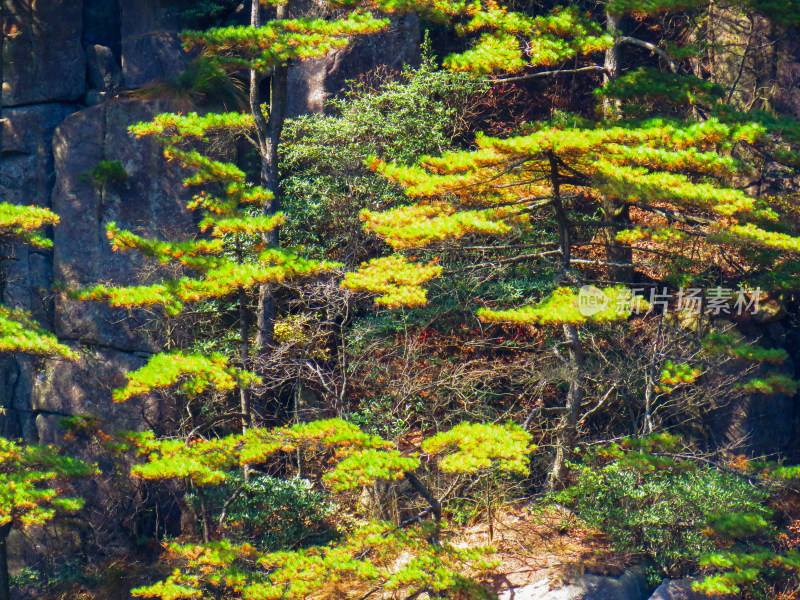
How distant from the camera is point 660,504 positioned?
8.42 meters

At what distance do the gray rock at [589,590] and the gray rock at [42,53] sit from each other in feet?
36.0

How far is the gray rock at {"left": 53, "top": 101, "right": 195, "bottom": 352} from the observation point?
11.8m

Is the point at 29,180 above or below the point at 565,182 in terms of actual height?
below

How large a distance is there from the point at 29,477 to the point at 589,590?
6.13 m

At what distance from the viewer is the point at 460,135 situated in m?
12.6

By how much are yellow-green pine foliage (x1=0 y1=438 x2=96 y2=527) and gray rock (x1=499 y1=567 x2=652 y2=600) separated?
493 centimetres

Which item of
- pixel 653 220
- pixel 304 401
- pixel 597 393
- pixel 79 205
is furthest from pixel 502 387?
pixel 79 205

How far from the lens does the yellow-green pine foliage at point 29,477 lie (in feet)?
25.0

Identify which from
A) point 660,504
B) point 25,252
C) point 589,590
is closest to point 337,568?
point 589,590

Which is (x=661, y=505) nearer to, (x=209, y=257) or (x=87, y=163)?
(x=209, y=257)

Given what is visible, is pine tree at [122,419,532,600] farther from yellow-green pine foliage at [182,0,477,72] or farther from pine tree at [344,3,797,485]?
yellow-green pine foliage at [182,0,477,72]

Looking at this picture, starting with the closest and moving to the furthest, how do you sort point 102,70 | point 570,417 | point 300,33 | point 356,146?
point 570,417, point 300,33, point 356,146, point 102,70

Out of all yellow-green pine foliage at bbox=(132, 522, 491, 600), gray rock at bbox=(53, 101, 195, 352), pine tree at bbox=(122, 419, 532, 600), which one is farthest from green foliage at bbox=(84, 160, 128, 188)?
yellow-green pine foliage at bbox=(132, 522, 491, 600)

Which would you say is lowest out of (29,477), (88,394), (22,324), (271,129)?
(88,394)
